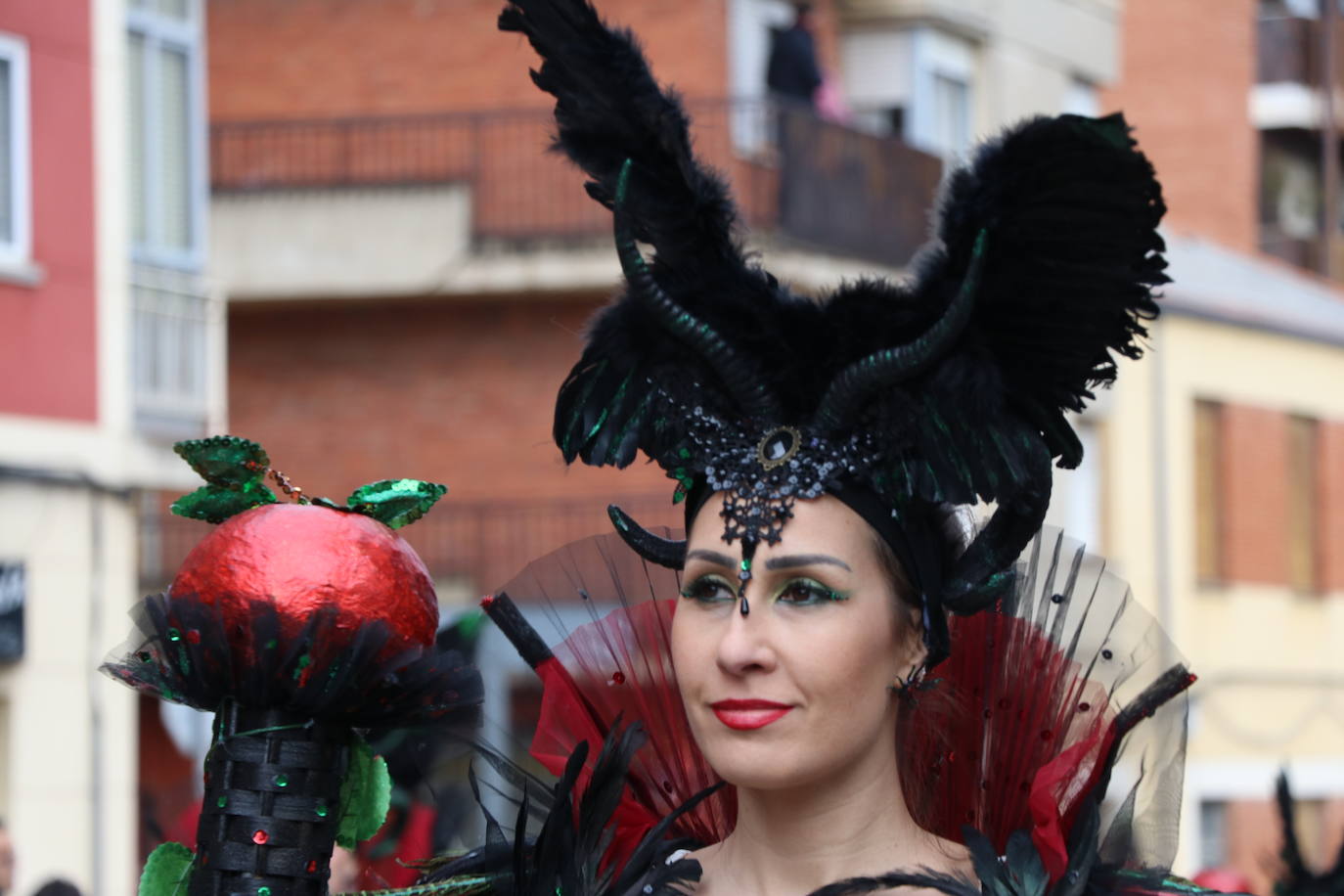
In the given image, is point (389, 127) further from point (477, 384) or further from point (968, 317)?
point (968, 317)

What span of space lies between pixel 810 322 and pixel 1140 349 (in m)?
0.49

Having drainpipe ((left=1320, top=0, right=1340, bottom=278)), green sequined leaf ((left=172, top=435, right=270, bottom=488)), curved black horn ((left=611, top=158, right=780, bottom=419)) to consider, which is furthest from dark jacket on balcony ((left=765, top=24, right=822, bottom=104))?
green sequined leaf ((left=172, top=435, right=270, bottom=488))

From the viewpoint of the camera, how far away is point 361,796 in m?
3.25

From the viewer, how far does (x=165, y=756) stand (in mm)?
15633

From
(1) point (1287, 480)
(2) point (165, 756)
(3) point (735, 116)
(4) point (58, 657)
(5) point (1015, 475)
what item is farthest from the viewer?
(1) point (1287, 480)

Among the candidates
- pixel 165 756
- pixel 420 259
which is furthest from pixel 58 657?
pixel 420 259

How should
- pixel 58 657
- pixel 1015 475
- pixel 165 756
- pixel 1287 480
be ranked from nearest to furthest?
pixel 1015 475, pixel 58 657, pixel 165 756, pixel 1287 480

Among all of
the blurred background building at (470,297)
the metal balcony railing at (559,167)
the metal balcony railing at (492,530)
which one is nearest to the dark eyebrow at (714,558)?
the blurred background building at (470,297)

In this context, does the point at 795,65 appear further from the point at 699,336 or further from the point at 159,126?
the point at 699,336

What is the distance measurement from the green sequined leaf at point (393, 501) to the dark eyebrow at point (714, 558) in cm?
38

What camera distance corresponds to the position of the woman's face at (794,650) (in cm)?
329

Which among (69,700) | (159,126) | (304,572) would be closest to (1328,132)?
(159,126)

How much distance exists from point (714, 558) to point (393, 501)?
18.8 inches

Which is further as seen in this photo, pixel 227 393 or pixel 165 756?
pixel 227 393
